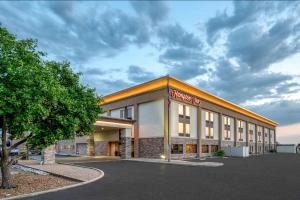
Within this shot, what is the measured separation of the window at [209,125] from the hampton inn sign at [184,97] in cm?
617

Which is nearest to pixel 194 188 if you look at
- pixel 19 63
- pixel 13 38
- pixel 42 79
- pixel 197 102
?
pixel 42 79

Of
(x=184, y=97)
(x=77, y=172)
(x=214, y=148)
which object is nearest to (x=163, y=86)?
(x=184, y=97)

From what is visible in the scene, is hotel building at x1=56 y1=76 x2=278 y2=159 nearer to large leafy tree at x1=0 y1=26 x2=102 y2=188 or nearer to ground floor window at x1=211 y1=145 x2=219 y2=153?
ground floor window at x1=211 y1=145 x2=219 y2=153

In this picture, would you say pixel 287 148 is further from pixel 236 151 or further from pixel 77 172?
pixel 77 172

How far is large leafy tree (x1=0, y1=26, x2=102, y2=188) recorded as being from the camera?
43.2 ft

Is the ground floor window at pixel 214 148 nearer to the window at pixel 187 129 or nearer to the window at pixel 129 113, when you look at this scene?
the window at pixel 187 129

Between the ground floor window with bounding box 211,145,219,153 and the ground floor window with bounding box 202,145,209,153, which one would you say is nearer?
the ground floor window with bounding box 202,145,209,153

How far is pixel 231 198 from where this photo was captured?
43.2 ft

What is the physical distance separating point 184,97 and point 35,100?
34823mm

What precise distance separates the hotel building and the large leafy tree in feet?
71.0

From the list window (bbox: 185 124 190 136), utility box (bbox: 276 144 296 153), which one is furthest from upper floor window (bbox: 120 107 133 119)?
utility box (bbox: 276 144 296 153)

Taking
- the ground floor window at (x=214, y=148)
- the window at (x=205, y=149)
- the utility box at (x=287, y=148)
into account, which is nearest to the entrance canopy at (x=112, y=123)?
the window at (x=205, y=149)

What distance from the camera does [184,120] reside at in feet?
155

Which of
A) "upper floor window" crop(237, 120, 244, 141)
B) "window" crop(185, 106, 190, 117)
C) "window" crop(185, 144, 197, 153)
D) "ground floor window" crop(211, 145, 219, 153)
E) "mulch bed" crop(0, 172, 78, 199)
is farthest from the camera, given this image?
"upper floor window" crop(237, 120, 244, 141)
